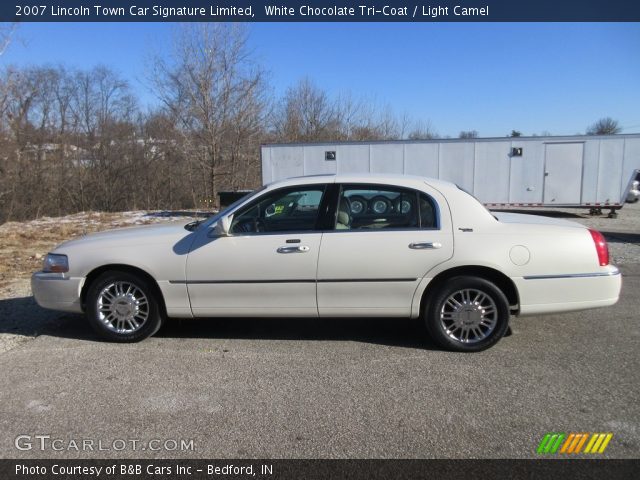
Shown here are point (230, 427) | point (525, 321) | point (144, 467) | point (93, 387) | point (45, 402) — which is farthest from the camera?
point (525, 321)

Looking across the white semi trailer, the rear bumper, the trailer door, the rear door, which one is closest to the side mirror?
the rear door

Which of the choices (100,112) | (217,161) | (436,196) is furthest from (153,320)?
(100,112)

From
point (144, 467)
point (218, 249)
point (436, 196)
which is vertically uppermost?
point (436, 196)

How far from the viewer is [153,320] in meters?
4.60

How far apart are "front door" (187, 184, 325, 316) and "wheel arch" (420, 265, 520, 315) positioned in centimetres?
103

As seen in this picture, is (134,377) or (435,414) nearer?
(435,414)

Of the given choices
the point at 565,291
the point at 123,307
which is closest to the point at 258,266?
the point at 123,307

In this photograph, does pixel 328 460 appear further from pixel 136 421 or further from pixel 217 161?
pixel 217 161

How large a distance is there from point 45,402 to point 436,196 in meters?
3.56

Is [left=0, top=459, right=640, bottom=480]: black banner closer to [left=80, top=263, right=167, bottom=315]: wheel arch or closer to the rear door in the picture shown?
the rear door

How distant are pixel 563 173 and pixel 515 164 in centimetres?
163

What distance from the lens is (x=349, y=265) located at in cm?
427

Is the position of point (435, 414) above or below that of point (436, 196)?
below

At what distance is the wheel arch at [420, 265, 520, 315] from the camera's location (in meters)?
4.27
